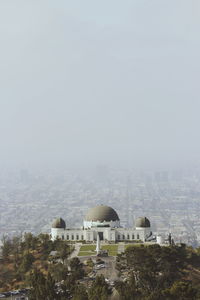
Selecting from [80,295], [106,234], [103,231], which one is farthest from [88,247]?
[80,295]

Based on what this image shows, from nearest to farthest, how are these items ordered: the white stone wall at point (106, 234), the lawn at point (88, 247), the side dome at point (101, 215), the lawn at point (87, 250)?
the lawn at point (87, 250) → the lawn at point (88, 247) → the white stone wall at point (106, 234) → the side dome at point (101, 215)

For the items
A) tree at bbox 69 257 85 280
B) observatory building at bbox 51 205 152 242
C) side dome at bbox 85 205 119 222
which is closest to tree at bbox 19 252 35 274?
tree at bbox 69 257 85 280

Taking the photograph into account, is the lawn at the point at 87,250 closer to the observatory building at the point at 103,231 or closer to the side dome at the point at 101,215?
the observatory building at the point at 103,231

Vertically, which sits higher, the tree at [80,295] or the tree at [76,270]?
the tree at [76,270]

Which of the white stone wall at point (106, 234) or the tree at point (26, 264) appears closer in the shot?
the tree at point (26, 264)

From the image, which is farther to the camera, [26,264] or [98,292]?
[26,264]

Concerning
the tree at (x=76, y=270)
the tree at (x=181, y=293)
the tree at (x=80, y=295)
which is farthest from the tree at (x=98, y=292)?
the tree at (x=76, y=270)

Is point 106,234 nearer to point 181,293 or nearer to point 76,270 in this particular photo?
point 76,270

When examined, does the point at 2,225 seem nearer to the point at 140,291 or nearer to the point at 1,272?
the point at 1,272
